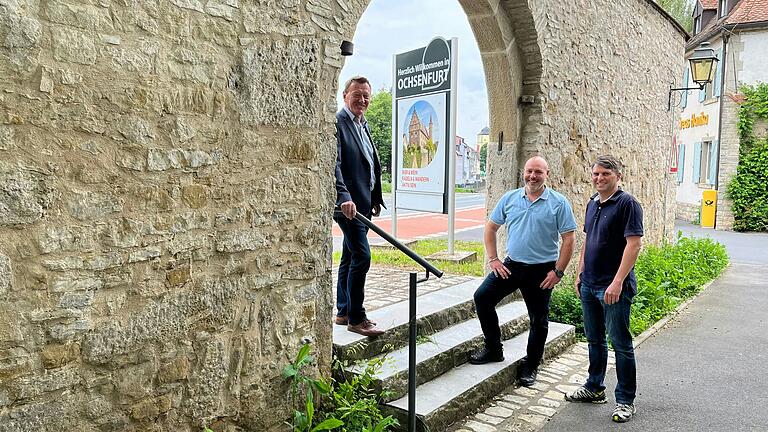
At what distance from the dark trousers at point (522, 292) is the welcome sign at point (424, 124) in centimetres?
367

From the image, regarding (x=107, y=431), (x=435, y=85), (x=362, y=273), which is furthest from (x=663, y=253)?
(x=107, y=431)

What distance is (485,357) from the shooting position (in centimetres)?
429

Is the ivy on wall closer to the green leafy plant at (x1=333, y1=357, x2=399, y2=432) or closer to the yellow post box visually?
the yellow post box

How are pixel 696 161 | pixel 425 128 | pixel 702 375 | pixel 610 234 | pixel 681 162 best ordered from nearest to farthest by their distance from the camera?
pixel 610 234
pixel 702 375
pixel 425 128
pixel 696 161
pixel 681 162

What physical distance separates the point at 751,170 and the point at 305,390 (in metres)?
17.7

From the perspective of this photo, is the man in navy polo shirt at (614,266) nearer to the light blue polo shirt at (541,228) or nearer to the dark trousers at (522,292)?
the light blue polo shirt at (541,228)

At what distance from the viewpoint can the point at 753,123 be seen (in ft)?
56.4

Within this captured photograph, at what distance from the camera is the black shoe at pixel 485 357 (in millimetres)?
4273

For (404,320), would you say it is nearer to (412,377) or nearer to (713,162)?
(412,377)

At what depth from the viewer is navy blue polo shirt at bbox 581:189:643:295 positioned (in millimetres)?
3633

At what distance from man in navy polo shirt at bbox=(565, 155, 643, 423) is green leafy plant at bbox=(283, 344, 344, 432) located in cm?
180

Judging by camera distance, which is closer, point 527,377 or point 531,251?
point 531,251

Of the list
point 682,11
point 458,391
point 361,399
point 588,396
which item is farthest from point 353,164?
point 682,11

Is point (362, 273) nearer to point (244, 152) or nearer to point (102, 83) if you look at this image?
point (244, 152)
